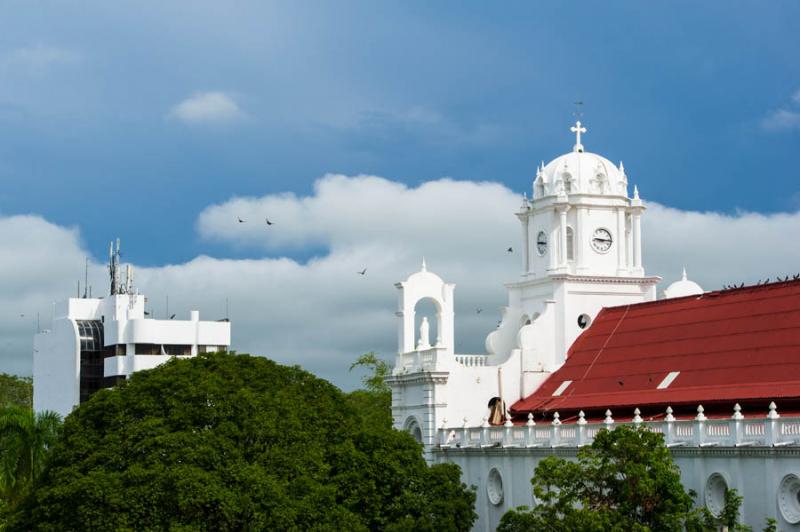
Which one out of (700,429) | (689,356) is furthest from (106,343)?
(700,429)

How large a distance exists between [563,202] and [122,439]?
27.1m

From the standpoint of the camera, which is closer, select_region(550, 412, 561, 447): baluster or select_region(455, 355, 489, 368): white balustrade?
select_region(550, 412, 561, 447): baluster

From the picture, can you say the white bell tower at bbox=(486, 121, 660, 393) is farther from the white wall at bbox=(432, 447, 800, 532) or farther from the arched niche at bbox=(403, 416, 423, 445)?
the white wall at bbox=(432, 447, 800, 532)

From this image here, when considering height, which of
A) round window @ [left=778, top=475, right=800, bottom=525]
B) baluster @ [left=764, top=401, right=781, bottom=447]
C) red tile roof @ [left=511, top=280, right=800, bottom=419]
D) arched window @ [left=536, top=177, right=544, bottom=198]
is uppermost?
arched window @ [left=536, top=177, right=544, bottom=198]

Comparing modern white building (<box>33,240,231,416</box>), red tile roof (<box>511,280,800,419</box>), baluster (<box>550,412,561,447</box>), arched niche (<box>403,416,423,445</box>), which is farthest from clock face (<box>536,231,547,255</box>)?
modern white building (<box>33,240,231,416</box>)

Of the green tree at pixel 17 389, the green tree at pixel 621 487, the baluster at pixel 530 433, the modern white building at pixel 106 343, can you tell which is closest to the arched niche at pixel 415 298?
the baluster at pixel 530 433

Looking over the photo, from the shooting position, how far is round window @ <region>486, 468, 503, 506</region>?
58938 mm

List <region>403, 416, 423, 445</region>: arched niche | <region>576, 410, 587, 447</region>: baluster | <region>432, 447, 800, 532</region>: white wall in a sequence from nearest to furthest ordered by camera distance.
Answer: <region>432, 447, 800, 532</region>: white wall → <region>576, 410, 587, 447</region>: baluster → <region>403, 416, 423, 445</region>: arched niche

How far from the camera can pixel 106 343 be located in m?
109

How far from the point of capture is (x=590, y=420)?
5609 cm

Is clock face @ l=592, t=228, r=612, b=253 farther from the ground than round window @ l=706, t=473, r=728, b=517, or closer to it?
farther from the ground

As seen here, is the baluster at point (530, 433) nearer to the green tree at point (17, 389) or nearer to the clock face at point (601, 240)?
the clock face at point (601, 240)

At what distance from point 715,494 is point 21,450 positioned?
32538 mm

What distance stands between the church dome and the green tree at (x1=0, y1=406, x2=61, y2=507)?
25173mm
